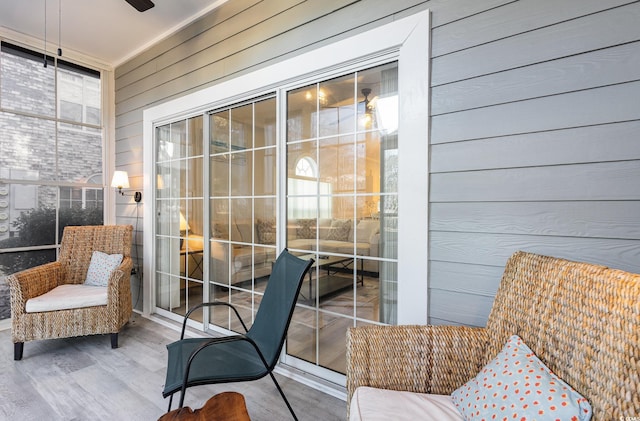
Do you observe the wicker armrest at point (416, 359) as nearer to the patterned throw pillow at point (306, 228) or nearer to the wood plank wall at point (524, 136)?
the wood plank wall at point (524, 136)

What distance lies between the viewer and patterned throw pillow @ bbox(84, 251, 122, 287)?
9.89 ft

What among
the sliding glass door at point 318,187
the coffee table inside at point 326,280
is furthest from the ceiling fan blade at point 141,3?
the coffee table inside at point 326,280

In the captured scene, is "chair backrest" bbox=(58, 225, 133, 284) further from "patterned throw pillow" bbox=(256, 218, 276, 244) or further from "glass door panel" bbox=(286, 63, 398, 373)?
"glass door panel" bbox=(286, 63, 398, 373)

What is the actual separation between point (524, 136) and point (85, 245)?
395cm

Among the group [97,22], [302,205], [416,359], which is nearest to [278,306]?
[302,205]

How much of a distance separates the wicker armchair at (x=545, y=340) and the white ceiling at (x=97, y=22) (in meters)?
3.07

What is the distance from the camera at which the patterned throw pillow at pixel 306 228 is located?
225 centimetres

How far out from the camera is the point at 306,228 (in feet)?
7.50

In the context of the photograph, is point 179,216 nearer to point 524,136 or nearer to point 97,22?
point 97,22

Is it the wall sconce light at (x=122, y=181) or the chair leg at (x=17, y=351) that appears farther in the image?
the wall sconce light at (x=122, y=181)

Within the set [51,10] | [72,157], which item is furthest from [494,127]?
[72,157]

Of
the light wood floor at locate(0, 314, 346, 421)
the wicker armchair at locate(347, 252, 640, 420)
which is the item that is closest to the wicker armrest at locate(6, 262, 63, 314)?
the light wood floor at locate(0, 314, 346, 421)

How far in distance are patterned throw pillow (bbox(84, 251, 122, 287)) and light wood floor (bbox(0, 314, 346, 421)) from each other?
0.57 metres

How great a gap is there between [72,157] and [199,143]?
5.89 feet
